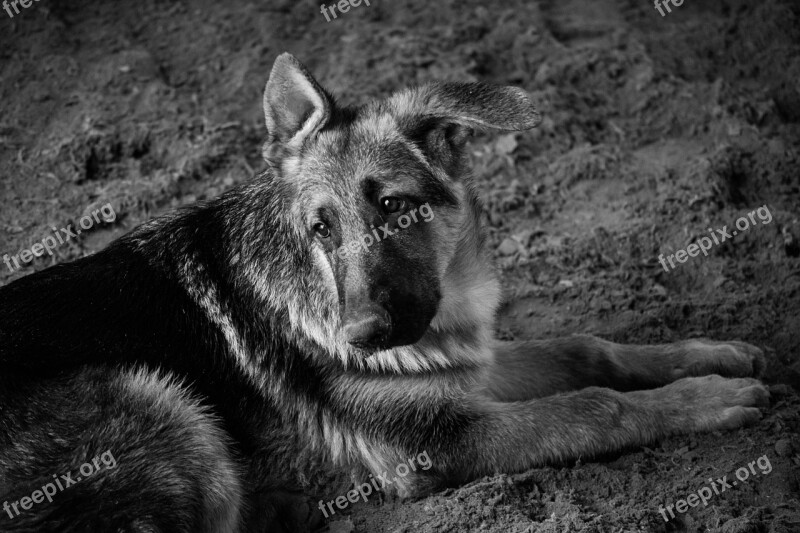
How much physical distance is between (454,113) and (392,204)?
2.08ft

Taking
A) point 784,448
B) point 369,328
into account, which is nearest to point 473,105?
point 369,328

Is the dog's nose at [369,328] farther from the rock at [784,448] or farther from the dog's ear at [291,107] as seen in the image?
the rock at [784,448]

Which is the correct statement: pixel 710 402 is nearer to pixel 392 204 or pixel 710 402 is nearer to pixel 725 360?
pixel 725 360

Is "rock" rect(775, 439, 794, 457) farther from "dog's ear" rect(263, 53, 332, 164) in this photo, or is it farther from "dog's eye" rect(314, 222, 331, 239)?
"dog's ear" rect(263, 53, 332, 164)

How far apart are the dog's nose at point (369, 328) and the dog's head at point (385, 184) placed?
4 centimetres

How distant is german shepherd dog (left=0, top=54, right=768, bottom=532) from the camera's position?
188 inches

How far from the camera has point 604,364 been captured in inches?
230

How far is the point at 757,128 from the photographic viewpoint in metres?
7.85

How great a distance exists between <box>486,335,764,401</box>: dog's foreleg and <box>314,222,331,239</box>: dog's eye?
150 centimetres

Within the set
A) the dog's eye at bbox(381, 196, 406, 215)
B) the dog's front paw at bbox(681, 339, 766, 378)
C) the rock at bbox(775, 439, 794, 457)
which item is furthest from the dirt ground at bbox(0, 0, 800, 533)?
the dog's eye at bbox(381, 196, 406, 215)

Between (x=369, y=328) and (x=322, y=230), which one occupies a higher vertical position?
(x=322, y=230)

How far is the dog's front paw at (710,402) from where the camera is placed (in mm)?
5184

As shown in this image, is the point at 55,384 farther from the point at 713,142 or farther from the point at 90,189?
the point at 713,142

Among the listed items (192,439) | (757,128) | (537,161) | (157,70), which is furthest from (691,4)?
(192,439)
